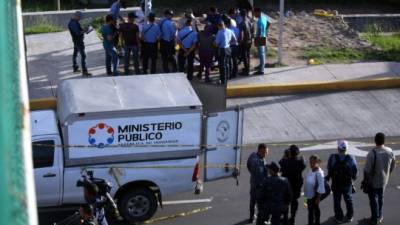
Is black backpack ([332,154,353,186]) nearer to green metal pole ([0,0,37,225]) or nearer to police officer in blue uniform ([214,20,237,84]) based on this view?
police officer in blue uniform ([214,20,237,84])

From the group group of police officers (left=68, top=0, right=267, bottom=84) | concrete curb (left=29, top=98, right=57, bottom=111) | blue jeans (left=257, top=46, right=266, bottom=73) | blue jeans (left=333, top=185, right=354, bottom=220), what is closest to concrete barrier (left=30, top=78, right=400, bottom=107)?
group of police officers (left=68, top=0, right=267, bottom=84)

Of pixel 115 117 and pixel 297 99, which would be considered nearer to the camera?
pixel 115 117

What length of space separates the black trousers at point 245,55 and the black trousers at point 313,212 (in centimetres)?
696

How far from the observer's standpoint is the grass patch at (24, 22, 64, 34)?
19.9m

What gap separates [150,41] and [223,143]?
580 centimetres

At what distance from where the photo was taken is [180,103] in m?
10.9

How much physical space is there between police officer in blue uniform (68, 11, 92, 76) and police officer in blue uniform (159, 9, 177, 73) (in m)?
1.68

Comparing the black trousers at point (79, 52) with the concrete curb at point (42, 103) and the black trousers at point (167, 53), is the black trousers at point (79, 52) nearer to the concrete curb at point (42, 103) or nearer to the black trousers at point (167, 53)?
the concrete curb at point (42, 103)

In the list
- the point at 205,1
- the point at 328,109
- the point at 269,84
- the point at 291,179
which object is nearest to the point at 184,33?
the point at 269,84

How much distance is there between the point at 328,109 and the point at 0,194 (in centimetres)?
1399

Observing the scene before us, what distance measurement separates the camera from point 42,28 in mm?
20000

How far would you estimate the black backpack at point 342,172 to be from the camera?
1024 cm

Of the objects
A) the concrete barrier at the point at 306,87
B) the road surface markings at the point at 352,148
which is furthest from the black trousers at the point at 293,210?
the concrete barrier at the point at 306,87

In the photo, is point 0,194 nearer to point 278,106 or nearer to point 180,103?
point 180,103
